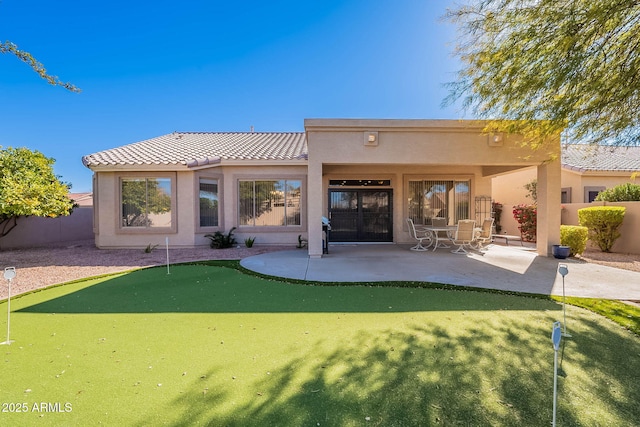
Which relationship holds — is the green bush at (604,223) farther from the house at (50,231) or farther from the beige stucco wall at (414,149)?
the house at (50,231)

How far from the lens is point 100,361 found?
10.4 ft

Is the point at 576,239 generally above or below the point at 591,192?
below

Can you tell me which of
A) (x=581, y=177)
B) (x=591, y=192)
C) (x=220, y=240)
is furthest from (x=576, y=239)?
(x=220, y=240)

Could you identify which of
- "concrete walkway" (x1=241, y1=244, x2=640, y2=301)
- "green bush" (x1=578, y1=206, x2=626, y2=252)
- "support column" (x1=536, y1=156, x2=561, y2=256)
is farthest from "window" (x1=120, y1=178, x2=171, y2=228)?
"green bush" (x1=578, y1=206, x2=626, y2=252)

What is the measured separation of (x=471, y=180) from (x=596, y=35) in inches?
327

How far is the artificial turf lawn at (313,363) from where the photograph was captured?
233 cm

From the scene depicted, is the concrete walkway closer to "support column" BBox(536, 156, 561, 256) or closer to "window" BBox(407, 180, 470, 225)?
"support column" BBox(536, 156, 561, 256)

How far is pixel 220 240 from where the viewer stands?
12016 mm

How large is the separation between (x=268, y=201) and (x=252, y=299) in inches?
304

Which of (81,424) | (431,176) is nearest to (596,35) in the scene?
(431,176)

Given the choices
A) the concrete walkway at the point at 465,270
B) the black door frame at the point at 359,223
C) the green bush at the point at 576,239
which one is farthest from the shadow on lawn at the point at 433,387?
the black door frame at the point at 359,223

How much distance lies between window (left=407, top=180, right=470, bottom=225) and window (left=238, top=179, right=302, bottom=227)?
5445mm

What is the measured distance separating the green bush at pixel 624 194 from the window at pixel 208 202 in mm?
16422

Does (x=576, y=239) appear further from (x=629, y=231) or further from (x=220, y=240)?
(x=220, y=240)
